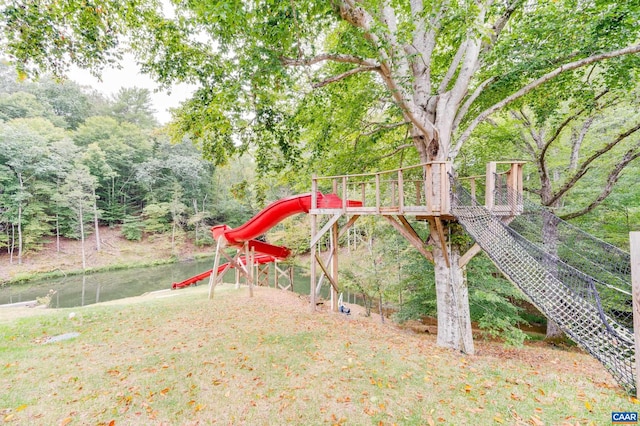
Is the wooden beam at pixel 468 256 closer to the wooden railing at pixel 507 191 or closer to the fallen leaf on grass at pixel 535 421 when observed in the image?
the wooden railing at pixel 507 191

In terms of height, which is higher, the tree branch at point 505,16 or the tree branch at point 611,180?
the tree branch at point 505,16

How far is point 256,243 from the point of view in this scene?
12.2 meters

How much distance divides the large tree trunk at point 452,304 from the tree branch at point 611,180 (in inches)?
212

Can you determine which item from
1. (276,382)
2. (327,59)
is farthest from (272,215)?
(276,382)

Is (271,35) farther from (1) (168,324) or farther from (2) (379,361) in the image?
(1) (168,324)

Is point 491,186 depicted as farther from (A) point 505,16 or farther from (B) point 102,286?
(B) point 102,286

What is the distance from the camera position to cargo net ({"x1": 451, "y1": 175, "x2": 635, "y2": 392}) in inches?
110

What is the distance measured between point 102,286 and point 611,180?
2628cm

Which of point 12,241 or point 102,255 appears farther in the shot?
point 102,255

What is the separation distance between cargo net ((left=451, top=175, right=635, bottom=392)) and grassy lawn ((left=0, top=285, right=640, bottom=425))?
1.78ft

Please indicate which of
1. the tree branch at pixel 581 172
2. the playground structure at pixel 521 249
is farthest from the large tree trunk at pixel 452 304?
the tree branch at pixel 581 172

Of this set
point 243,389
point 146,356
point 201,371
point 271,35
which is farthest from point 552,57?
point 146,356

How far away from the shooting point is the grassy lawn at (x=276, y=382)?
2.76 metres

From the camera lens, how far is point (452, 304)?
530 cm
